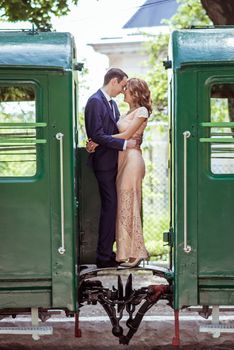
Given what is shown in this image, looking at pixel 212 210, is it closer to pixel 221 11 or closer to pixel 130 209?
pixel 130 209

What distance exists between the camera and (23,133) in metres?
5.65

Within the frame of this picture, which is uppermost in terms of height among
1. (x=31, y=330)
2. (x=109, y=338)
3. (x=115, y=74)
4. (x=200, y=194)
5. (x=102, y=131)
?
(x=115, y=74)

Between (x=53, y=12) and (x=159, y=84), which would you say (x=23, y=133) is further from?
(x=159, y=84)

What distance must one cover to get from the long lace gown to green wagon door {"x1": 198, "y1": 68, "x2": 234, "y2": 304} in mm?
733

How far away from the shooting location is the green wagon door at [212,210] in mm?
5570

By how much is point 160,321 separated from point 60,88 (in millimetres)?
2814

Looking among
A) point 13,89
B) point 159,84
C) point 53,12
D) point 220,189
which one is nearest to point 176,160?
point 220,189

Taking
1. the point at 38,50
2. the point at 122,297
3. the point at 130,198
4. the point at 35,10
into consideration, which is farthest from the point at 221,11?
the point at 122,297

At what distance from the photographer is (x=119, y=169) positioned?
20.5 feet

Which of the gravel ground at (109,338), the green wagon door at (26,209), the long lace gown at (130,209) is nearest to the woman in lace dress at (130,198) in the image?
the long lace gown at (130,209)

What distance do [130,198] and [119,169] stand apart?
28cm

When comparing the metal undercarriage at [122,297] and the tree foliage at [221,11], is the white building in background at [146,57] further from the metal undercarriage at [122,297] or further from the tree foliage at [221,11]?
the metal undercarriage at [122,297]

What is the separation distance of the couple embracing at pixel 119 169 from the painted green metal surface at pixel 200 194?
613 millimetres

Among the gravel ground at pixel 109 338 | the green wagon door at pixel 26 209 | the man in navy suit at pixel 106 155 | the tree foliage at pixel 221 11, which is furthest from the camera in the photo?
the tree foliage at pixel 221 11
